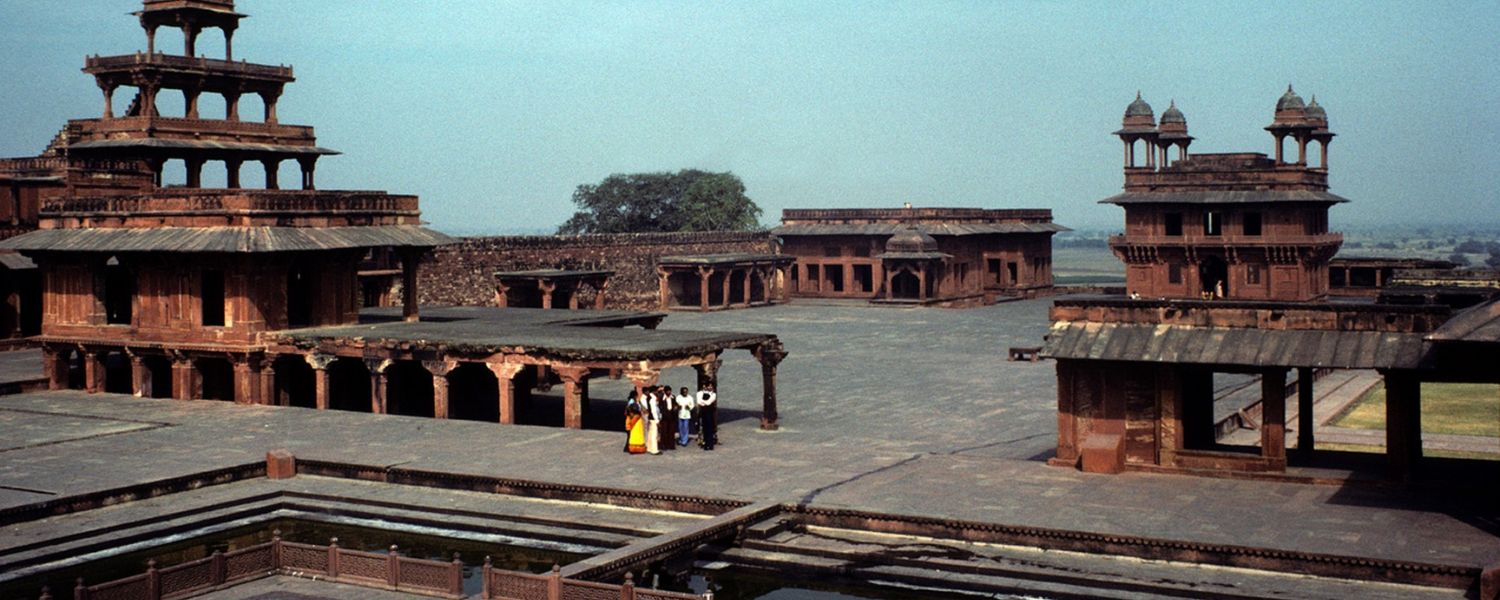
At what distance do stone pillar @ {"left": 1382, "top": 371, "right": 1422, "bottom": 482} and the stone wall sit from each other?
35.6 meters

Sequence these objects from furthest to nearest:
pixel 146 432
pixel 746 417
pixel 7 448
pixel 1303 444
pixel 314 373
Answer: pixel 314 373, pixel 746 417, pixel 146 432, pixel 7 448, pixel 1303 444

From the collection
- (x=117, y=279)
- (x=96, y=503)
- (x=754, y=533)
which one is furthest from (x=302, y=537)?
(x=117, y=279)

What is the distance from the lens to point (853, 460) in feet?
74.3

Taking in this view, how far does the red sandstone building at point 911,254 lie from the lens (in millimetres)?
64188

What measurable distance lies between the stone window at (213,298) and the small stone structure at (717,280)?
28428 mm

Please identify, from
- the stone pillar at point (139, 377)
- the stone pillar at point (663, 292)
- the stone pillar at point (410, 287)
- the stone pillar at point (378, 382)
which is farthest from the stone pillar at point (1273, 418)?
the stone pillar at point (663, 292)

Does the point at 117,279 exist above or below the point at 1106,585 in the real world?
above

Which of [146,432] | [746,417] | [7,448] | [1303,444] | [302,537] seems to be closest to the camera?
[302,537]

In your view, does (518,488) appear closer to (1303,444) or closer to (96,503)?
(96,503)

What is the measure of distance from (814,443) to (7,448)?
12.8m

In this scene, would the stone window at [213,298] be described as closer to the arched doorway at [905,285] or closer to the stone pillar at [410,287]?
the stone pillar at [410,287]

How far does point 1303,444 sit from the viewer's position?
72.9 feet

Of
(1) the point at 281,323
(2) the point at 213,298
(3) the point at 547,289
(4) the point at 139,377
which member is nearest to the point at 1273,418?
(1) the point at 281,323

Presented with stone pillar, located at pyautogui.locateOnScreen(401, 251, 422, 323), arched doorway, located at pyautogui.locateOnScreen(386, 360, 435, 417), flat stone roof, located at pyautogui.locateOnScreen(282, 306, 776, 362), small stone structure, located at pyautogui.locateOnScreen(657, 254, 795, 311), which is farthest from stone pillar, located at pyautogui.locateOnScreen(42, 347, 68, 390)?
small stone structure, located at pyautogui.locateOnScreen(657, 254, 795, 311)
